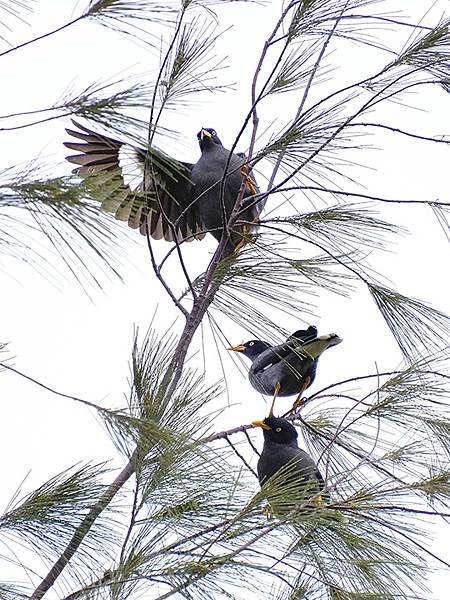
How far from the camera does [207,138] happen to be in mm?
3221

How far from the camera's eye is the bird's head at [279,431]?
247cm

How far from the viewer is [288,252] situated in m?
1.99

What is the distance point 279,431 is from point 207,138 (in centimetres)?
107

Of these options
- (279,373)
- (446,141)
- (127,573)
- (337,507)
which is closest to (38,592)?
(127,573)

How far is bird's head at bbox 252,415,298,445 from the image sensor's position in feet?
8.11

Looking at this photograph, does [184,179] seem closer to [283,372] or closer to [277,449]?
[283,372]

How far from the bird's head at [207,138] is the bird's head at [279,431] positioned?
3.23 feet

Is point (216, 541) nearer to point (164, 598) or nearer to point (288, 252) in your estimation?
point (164, 598)

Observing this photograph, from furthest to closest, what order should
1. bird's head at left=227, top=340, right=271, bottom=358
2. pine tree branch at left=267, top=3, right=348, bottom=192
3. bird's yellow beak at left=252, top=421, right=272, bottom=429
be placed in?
bird's head at left=227, top=340, right=271, bottom=358, bird's yellow beak at left=252, top=421, right=272, bottom=429, pine tree branch at left=267, top=3, right=348, bottom=192

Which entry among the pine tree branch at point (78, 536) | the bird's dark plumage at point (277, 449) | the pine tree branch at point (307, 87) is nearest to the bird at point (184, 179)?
the pine tree branch at point (307, 87)

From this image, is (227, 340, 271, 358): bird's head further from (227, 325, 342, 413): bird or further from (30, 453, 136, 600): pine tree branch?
(30, 453, 136, 600): pine tree branch

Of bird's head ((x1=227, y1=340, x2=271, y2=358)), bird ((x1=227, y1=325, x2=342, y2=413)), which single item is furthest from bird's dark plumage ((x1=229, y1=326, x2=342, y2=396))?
bird's head ((x1=227, y1=340, x2=271, y2=358))

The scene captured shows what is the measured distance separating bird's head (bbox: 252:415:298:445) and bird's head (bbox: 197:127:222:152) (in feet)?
3.23

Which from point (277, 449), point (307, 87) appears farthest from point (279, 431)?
point (307, 87)
